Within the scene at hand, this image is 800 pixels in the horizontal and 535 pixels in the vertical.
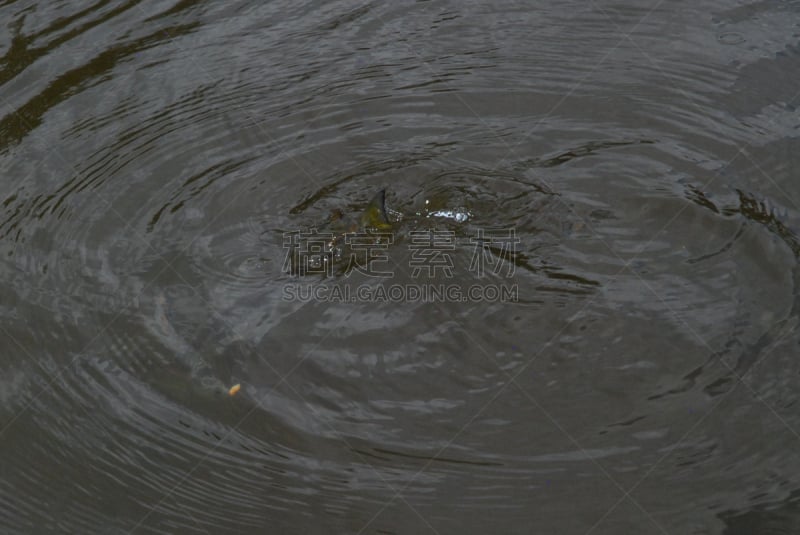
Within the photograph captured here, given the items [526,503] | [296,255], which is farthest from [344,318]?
[526,503]

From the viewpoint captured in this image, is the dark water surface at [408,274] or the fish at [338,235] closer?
the dark water surface at [408,274]

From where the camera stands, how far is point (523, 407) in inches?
81.8

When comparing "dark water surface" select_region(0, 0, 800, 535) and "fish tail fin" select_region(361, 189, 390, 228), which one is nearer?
"dark water surface" select_region(0, 0, 800, 535)

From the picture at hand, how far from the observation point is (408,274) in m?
2.43

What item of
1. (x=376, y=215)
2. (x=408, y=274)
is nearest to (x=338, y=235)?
(x=376, y=215)

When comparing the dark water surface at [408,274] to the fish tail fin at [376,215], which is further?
the fish tail fin at [376,215]

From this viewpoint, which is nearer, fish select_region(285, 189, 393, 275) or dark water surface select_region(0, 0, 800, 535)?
dark water surface select_region(0, 0, 800, 535)

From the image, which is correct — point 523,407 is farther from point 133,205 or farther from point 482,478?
point 133,205

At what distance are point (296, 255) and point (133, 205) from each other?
1.98 feet

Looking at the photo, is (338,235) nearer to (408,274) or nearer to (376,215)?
(376,215)

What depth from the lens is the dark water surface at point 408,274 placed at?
1.96 m

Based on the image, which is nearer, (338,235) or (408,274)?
(408,274)

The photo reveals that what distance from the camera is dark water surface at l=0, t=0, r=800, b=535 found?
77.0 inches

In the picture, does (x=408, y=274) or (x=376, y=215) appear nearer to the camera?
(x=408, y=274)
